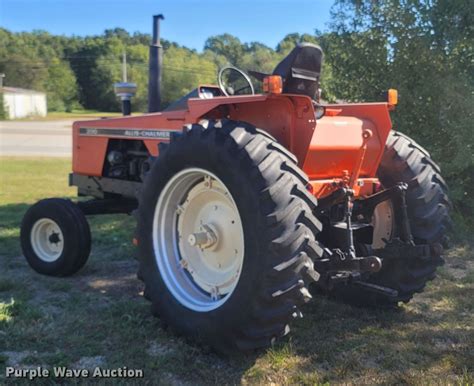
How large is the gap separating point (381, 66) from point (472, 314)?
424cm

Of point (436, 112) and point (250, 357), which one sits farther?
point (436, 112)

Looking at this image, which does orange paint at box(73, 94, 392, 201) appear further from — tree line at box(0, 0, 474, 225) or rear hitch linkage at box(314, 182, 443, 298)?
tree line at box(0, 0, 474, 225)

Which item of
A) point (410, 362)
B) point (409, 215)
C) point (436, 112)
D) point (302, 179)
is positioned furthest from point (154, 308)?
point (436, 112)

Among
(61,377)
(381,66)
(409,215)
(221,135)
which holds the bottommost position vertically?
(61,377)

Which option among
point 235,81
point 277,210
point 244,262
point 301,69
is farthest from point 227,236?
point 235,81

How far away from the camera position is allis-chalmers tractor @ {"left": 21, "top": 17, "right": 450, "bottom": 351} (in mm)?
2936

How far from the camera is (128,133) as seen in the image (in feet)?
16.1

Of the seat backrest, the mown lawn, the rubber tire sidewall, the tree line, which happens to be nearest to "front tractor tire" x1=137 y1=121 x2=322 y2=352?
the rubber tire sidewall

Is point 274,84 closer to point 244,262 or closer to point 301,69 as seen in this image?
point 301,69

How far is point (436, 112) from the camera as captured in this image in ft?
22.9

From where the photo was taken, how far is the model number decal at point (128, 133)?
4438 millimetres

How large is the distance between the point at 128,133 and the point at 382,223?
93.6 inches

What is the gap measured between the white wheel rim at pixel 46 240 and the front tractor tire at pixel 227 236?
1.68 metres

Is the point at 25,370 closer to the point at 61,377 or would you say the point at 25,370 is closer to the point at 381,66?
the point at 61,377
